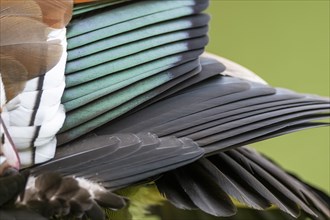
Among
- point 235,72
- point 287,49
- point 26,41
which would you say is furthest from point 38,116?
point 287,49

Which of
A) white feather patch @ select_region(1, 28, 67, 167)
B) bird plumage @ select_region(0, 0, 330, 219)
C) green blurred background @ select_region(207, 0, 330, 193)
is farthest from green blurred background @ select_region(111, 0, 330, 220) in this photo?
white feather patch @ select_region(1, 28, 67, 167)

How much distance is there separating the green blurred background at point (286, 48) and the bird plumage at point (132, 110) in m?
0.89

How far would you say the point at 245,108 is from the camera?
5.57ft

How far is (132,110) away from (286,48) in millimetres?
1239

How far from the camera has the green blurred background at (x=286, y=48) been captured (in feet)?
8.73

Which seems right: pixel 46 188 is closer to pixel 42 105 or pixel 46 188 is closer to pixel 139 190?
pixel 42 105

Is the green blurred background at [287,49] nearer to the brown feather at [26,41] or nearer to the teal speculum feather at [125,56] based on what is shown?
the teal speculum feather at [125,56]

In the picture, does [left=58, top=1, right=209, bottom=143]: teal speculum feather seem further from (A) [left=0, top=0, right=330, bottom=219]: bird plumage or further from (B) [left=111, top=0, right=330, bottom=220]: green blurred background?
(B) [left=111, top=0, right=330, bottom=220]: green blurred background

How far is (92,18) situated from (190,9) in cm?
17

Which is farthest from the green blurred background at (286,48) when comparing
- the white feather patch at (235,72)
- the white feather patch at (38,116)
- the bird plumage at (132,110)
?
the white feather patch at (38,116)

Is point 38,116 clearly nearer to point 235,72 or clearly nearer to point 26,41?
point 26,41

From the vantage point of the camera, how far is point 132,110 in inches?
64.9

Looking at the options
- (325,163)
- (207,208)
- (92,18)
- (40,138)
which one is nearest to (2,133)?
(40,138)

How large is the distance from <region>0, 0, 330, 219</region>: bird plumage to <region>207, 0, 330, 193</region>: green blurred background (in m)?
0.89
